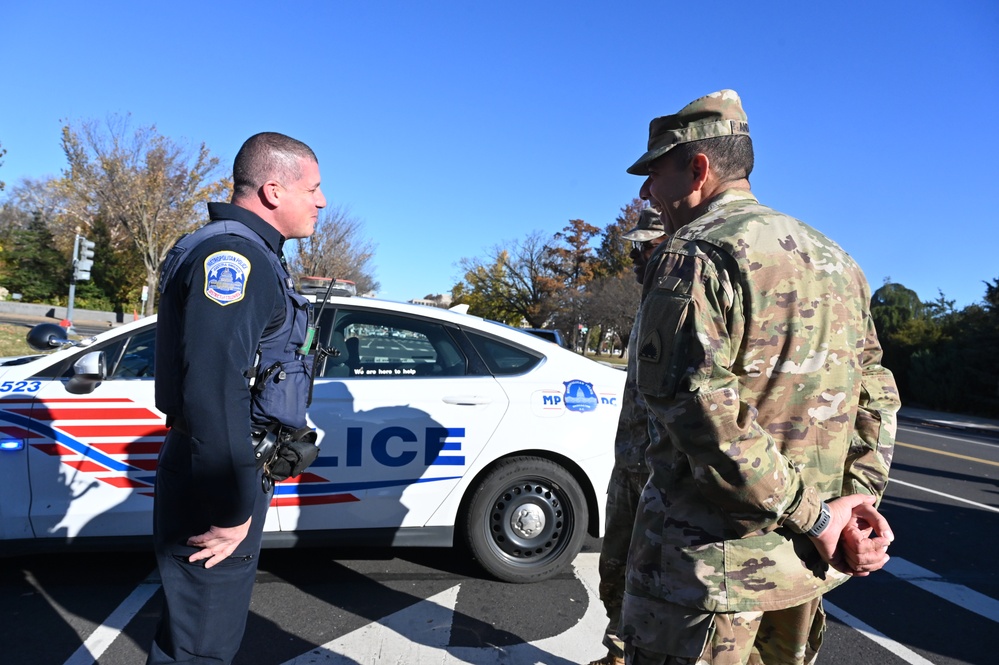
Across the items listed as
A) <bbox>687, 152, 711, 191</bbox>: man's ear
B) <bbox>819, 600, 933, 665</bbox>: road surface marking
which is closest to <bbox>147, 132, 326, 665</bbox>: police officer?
<bbox>687, 152, 711, 191</bbox>: man's ear

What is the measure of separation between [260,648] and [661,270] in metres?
2.72

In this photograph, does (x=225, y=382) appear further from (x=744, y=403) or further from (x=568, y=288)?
(x=568, y=288)

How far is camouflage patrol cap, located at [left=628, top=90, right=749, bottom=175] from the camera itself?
1.74 meters

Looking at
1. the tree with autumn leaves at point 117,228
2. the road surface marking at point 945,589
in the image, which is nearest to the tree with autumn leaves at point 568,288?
the tree with autumn leaves at point 117,228

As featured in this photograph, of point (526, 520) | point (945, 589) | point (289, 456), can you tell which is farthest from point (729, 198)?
point (945, 589)

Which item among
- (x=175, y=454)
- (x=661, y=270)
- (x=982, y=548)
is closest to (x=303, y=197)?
(x=175, y=454)

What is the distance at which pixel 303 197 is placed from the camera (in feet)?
6.77

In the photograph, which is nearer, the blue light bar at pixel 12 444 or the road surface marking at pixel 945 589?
the blue light bar at pixel 12 444

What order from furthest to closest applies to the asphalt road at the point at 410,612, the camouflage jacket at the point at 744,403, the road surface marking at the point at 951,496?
the road surface marking at the point at 951,496
the asphalt road at the point at 410,612
the camouflage jacket at the point at 744,403

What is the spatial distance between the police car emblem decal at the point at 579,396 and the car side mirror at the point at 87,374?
242 cm

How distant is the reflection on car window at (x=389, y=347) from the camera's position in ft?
13.0

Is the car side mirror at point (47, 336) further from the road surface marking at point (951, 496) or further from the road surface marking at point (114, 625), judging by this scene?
the road surface marking at point (951, 496)

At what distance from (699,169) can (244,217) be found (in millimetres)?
1268

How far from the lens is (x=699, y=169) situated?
177 centimetres
